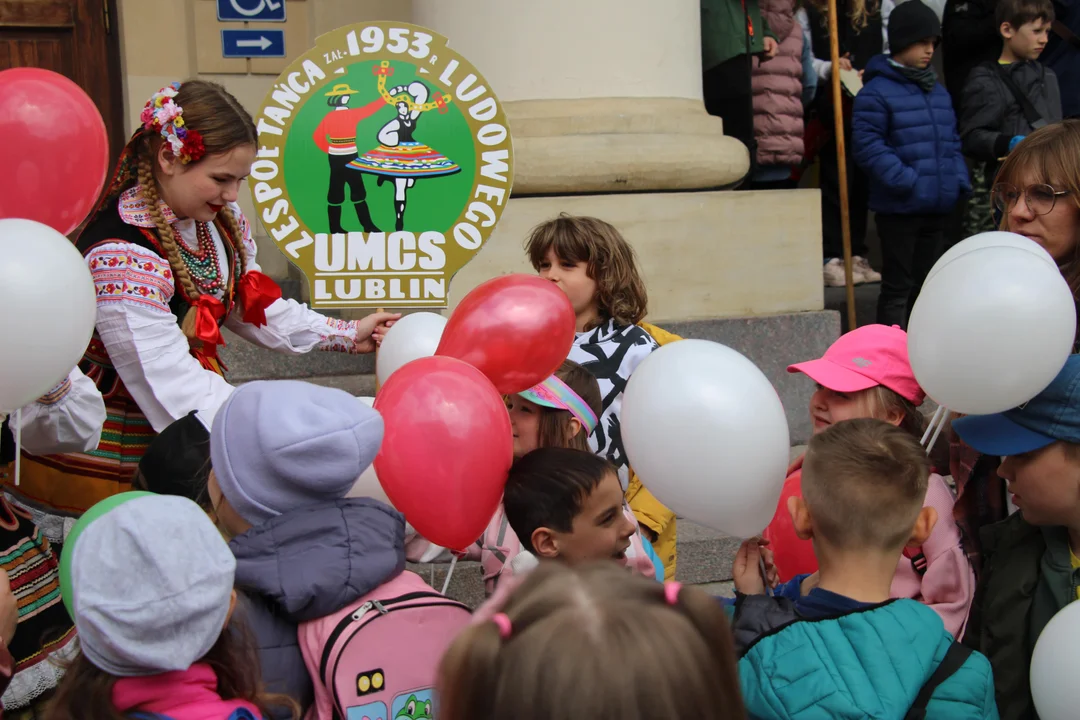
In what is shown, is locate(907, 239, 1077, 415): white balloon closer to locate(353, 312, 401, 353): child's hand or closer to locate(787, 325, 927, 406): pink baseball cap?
locate(787, 325, 927, 406): pink baseball cap

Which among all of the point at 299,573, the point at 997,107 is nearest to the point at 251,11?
the point at 997,107

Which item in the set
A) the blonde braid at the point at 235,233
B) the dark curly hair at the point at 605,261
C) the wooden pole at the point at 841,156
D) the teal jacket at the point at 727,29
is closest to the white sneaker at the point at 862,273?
the wooden pole at the point at 841,156

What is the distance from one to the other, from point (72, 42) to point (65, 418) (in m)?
4.21

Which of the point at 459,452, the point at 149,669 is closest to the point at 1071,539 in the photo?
the point at 459,452

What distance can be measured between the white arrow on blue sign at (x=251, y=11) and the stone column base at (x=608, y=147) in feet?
5.67

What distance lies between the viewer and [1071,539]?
2191 mm

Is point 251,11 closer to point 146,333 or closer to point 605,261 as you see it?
point 605,261

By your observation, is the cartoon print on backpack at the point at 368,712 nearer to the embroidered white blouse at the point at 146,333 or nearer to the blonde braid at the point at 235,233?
the embroidered white blouse at the point at 146,333

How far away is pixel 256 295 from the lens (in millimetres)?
3027

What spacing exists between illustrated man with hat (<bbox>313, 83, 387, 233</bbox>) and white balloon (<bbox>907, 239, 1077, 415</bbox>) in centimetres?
190

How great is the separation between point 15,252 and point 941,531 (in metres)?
1.85

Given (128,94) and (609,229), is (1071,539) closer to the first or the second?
(609,229)

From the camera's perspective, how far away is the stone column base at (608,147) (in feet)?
15.9

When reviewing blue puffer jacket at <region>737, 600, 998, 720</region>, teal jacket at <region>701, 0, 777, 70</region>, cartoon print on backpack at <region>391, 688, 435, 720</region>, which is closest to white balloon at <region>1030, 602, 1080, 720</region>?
blue puffer jacket at <region>737, 600, 998, 720</region>
